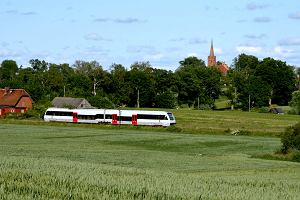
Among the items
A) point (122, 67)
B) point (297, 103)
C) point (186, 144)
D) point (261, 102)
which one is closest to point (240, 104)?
point (261, 102)

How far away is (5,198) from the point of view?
12.2 meters

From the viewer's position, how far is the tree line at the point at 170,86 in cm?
14862

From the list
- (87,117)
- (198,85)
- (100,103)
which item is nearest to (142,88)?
(198,85)

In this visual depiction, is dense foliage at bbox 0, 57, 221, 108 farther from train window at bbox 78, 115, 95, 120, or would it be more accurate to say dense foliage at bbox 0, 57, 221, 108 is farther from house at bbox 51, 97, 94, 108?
train window at bbox 78, 115, 95, 120

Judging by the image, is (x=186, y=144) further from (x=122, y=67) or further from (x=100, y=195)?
(x=122, y=67)

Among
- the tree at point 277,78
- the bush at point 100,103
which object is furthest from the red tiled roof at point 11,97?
the tree at point 277,78

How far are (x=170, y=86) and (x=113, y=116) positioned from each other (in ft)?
216

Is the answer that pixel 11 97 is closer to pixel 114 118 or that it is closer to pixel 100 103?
pixel 100 103

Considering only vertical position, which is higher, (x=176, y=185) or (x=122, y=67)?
(x=122, y=67)

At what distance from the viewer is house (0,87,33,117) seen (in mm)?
123812

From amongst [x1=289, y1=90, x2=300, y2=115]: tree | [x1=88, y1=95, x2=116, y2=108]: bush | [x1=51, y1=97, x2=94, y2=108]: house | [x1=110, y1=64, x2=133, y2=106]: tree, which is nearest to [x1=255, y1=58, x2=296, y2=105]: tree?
[x1=289, y1=90, x2=300, y2=115]: tree

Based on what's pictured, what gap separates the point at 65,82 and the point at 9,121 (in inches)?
2670

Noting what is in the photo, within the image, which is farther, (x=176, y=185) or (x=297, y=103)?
(x=297, y=103)

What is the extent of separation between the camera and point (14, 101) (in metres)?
124
